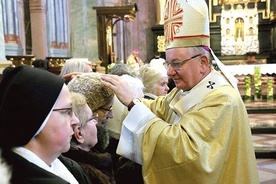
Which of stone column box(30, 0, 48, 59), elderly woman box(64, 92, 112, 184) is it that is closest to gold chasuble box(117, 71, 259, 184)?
elderly woman box(64, 92, 112, 184)

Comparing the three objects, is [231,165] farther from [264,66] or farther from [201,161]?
[264,66]

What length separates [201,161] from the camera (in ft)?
6.26

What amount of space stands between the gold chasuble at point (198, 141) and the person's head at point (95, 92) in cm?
18

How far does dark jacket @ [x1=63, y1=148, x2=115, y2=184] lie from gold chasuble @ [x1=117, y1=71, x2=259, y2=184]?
229 millimetres

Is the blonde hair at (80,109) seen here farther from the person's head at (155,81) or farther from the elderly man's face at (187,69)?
the person's head at (155,81)

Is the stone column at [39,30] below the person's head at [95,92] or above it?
above

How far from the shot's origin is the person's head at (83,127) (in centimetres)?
181

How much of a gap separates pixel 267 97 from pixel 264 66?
1202 mm

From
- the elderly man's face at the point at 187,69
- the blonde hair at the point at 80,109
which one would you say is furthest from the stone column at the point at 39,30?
the blonde hair at the point at 80,109

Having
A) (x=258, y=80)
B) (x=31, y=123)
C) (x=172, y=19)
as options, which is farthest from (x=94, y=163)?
(x=258, y=80)

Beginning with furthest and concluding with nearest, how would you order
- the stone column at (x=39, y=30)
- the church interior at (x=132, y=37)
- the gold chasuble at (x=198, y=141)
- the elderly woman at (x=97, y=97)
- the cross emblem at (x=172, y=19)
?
the stone column at (x=39, y=30), the church interior at (x=132, y=37), the cross emblem at (x=172, y=19), the elderly woman at (x=97, y=97), the gold chasuble at (x=198, y=141)

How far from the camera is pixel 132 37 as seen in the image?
63.0 ft

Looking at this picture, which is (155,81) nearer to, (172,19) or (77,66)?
(77,66)

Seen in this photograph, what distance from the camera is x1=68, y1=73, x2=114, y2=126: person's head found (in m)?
2.10
